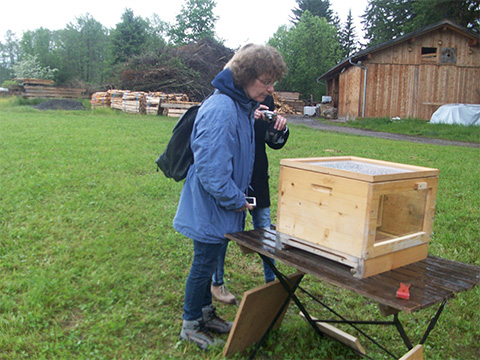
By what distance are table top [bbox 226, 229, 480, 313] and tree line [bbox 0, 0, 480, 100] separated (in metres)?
21.6

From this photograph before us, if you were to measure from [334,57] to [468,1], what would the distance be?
21.3m

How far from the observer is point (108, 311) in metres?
3.51

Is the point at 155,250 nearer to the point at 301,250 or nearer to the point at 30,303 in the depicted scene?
→ the point at 30,303

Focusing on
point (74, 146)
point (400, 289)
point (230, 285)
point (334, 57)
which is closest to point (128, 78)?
point (74, 146)

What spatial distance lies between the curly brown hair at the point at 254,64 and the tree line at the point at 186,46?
69.2ft

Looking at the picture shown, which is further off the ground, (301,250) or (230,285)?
(301,250)

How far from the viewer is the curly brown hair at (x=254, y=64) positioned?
2676 mm

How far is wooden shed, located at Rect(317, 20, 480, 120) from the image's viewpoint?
22.5m

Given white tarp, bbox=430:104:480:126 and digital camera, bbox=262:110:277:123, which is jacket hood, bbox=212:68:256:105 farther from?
white tarp, bbox=430:104:480:126

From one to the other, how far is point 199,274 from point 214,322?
1.94 ft

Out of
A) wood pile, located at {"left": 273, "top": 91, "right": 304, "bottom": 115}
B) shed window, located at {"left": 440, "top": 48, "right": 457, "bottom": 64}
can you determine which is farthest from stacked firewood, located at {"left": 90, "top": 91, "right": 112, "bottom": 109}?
shed window, located at {"left": 440, "top": 48, "right": 457, "bottom": 64}

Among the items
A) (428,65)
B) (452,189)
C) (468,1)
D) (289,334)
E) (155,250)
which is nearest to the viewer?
(289,334)

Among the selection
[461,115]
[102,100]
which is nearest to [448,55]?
[461,115]

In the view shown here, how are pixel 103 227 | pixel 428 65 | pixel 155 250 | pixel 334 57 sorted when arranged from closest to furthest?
pixel 155 250 → pixel 103 227 → pixel 428 65 → pixel 334 57
